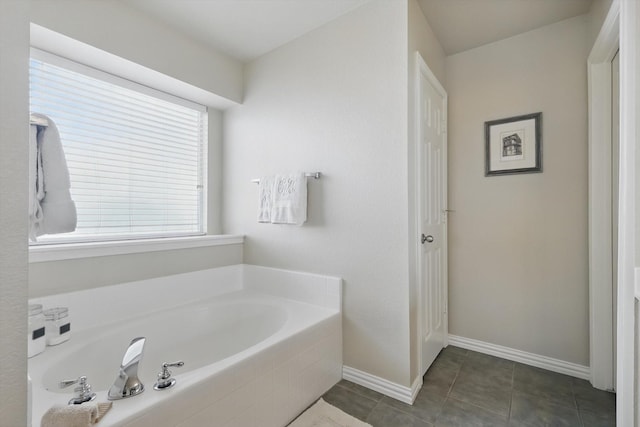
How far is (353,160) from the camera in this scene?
6.35ft

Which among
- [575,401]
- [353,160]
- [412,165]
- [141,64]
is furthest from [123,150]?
[575,401]

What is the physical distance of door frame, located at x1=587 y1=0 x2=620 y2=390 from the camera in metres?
1.77

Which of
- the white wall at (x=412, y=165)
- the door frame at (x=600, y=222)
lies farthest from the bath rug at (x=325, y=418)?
the door frame at (x=600, y=222)

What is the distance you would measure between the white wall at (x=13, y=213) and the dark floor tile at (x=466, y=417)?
1726 millimetres

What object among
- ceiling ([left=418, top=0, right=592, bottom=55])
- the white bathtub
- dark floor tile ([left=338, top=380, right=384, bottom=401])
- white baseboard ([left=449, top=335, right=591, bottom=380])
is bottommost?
dark floor tile ([left=338, top=380, right=384, bottom=401])

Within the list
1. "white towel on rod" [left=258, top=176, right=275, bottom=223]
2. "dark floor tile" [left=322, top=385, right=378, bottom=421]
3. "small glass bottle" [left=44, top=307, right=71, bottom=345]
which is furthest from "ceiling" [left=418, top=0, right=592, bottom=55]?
"small glass bottle" [left=44, top=307, right=71, bottom=345]

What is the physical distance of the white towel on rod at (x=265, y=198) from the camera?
88.0 inches

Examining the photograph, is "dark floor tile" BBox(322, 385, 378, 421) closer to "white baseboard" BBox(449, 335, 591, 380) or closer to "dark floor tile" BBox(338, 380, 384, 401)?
"dark floor tile" BBox(338, 380, 384, 401)

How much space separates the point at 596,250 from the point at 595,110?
0.86m

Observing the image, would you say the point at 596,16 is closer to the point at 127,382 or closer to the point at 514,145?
the point at 514,145

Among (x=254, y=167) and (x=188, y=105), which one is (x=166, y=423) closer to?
(x=254, y=167)

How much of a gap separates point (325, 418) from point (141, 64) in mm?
2424

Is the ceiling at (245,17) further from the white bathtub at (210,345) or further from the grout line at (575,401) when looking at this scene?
the grout line at (575,401)

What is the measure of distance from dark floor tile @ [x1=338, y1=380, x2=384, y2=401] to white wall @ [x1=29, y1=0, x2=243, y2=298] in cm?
130
